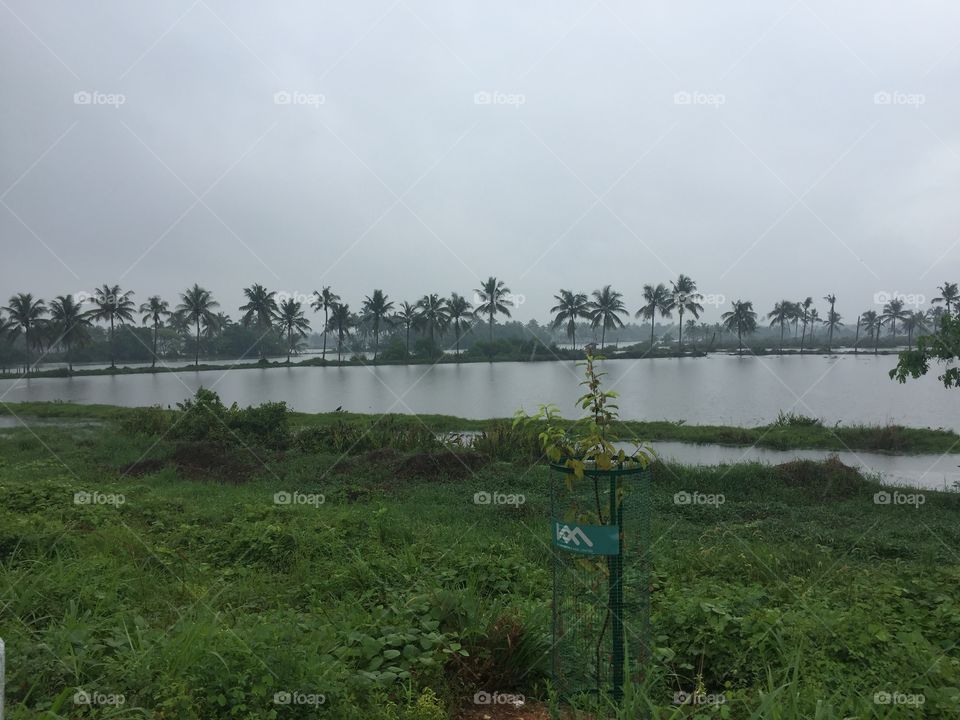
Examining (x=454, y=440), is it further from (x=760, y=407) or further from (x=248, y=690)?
(x=760, y=407)

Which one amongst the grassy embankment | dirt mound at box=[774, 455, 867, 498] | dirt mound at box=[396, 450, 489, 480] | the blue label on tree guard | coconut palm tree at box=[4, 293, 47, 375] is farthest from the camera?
coconut palm tree at box=[4, 293, 47, 375]

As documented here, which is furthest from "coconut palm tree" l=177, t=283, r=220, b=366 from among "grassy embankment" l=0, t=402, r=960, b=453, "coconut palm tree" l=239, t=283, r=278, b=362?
"grassy embankment" l=0, t=402, r=960, b=453

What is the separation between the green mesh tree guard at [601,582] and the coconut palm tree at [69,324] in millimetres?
51805

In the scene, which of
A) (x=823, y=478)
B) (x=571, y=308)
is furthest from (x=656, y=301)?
(x=823, y=478)

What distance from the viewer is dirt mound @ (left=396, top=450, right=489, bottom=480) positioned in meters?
11.4

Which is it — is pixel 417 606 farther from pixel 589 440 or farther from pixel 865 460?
pixel 865 460

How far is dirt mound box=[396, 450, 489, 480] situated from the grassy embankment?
2.83 metres

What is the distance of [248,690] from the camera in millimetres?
2555

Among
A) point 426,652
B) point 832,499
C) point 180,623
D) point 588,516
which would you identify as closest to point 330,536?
point 180,623

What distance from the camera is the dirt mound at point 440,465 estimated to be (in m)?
11.4

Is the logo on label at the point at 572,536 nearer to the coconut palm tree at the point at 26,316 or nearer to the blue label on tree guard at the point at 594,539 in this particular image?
the blue label on tree guard at the point at 594,539

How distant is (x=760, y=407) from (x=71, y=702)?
24.2m

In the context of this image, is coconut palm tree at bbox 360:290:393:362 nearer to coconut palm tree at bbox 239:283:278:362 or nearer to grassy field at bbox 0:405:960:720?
coconut palm tree at bbox 239:283:278:362

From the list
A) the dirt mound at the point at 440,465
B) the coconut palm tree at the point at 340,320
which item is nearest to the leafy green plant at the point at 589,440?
the dirt mound at the point at 440,465
